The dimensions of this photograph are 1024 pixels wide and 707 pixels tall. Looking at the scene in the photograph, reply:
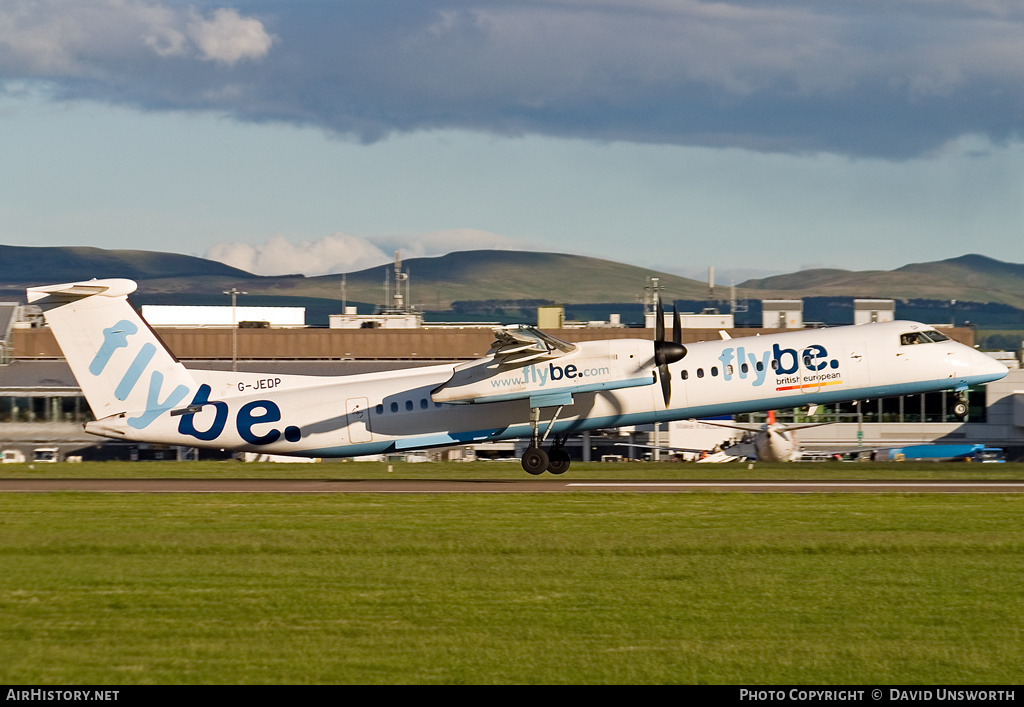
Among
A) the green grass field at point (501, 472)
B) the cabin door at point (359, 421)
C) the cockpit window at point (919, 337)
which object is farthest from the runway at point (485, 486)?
the cockpit window at point (919, 337)

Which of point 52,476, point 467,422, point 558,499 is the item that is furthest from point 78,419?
point 558,499

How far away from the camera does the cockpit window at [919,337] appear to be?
112 feet

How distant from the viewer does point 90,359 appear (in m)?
33.0

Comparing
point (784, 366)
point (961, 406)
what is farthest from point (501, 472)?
point (961, 406)

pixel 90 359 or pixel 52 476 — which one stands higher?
pixel 90 359

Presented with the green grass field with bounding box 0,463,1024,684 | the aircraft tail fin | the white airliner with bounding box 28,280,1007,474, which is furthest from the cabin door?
the green grass field with bounding box 0,463,1024,684

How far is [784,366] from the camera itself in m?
33.7

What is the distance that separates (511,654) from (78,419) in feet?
220

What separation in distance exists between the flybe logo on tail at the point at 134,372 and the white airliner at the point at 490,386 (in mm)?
37

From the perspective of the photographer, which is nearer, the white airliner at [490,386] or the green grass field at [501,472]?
the white airliner at [490,386]

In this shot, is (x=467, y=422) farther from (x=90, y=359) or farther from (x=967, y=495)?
(x=967, y=495)

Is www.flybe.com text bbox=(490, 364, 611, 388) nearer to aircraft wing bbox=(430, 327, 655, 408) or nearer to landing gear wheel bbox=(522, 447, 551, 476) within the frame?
aircraft wing bbox=(430, 327, 655, 408)

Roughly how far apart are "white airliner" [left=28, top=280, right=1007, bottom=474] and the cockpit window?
0.15 ft

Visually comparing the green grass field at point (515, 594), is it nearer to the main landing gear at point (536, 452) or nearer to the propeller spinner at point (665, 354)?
the propeller spinner at point (665, 354)
